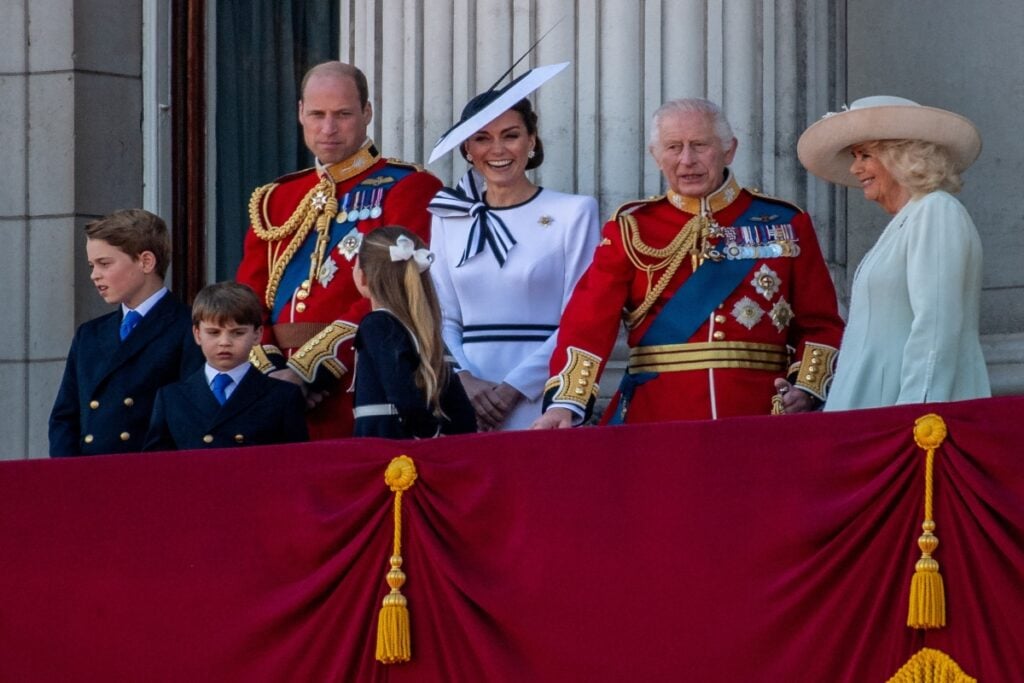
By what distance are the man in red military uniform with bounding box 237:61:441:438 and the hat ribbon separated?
0.30 ft

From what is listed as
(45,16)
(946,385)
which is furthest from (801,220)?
(45,16)

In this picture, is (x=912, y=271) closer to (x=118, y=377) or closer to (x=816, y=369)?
(x=816, y=369)

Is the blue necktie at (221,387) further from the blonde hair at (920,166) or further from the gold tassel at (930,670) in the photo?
the gold tassel at (930,670)

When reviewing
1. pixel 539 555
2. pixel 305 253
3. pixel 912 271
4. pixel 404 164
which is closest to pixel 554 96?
pixel 404 164

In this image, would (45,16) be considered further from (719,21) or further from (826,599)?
(826,599)

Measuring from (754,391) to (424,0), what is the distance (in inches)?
86.8

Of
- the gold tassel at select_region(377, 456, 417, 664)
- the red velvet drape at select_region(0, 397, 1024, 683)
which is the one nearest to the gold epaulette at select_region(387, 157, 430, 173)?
the red velvet drape at select_region(0, 397, 1024, 683)

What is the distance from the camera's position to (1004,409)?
552 centimetres

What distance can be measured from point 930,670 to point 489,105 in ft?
8.16

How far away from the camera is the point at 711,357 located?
6824mm

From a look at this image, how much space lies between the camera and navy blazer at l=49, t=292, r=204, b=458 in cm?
714

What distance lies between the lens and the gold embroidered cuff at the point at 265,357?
715 centimetres

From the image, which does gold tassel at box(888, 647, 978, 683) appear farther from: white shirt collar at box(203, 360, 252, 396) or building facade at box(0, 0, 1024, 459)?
building facade at box(0, 0, 1024, 459)

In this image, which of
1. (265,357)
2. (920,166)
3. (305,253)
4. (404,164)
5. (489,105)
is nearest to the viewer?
(920,166)
